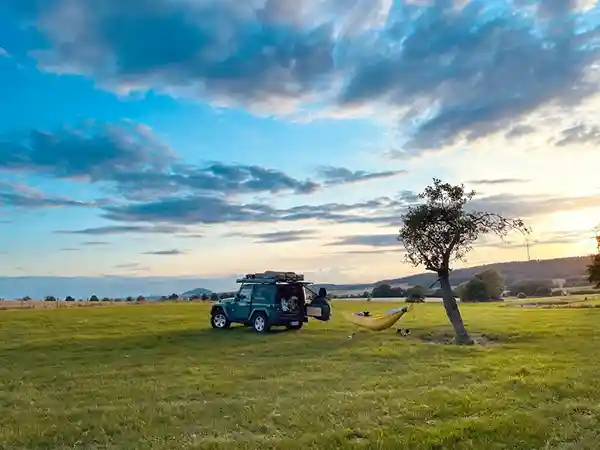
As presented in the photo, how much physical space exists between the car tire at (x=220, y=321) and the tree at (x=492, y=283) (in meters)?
58.5

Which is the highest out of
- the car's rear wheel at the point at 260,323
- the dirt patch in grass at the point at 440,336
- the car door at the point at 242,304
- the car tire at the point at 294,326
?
the car door at the point at 242,304

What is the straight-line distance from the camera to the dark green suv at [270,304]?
1134 inches

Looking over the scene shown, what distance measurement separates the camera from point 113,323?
33.4 meters

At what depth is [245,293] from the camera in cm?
2989

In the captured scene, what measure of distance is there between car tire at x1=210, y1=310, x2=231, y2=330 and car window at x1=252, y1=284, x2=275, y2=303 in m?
2.12

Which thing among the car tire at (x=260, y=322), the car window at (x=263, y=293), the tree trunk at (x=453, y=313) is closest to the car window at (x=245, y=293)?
the car window at (x=263, y=293)

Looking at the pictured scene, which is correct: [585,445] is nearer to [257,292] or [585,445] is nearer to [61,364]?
[61,364]

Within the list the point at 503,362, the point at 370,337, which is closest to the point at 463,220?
the point at 370,337

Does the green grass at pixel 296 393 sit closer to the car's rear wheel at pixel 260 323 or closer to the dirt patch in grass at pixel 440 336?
the dirt patch in grass at pixel 440 336

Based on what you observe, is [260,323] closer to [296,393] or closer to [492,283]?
[296,393]

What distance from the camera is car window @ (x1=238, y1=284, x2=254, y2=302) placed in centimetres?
2969

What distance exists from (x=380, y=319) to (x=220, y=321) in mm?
8249

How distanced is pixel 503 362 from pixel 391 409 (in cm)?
814

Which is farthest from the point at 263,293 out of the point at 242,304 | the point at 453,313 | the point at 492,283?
the point at 492,283
